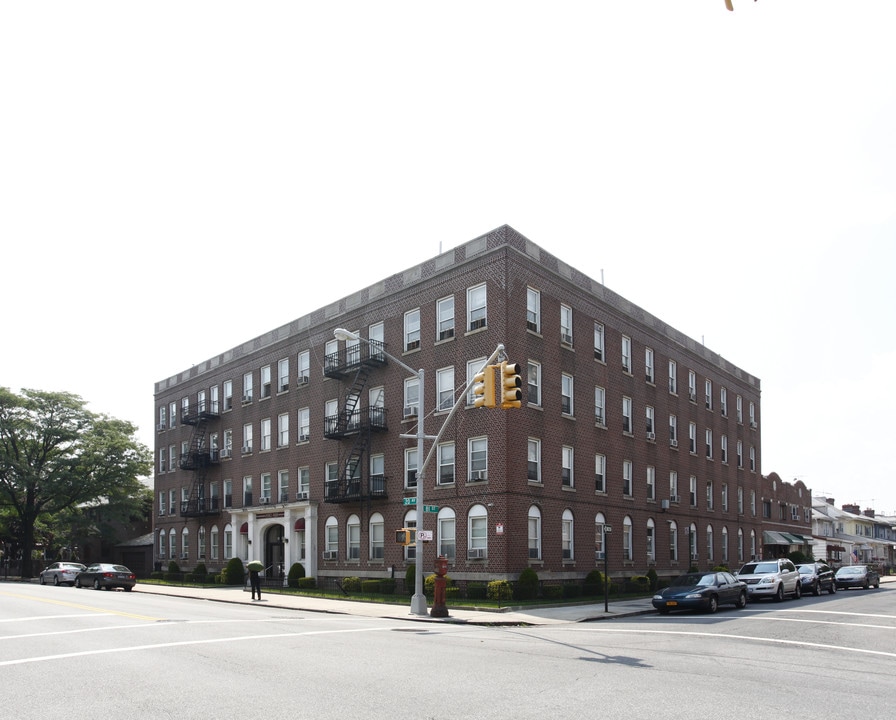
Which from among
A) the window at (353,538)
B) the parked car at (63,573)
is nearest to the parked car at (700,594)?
the window at (353,538)

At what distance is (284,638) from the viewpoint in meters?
17.8

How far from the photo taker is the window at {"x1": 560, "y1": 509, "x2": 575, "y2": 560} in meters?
35.2

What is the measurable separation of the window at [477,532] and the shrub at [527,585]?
1.71m

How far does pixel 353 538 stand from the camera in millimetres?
39438

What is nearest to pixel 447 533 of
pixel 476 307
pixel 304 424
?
pixel 476 307

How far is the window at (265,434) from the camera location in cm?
4756

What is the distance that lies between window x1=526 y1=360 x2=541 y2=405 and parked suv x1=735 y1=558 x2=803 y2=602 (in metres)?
10.8

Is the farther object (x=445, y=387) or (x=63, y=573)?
(x=63, y=573)

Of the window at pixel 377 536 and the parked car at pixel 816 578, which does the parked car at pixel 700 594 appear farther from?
the window at pixel 377 536

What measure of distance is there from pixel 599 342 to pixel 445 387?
9.19 metres

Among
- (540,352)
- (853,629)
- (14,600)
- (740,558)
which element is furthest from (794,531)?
(14,600)

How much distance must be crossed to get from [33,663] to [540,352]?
2461cm

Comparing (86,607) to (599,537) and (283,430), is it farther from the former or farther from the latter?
(599,537)

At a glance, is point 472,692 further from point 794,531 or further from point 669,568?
point 794,531
